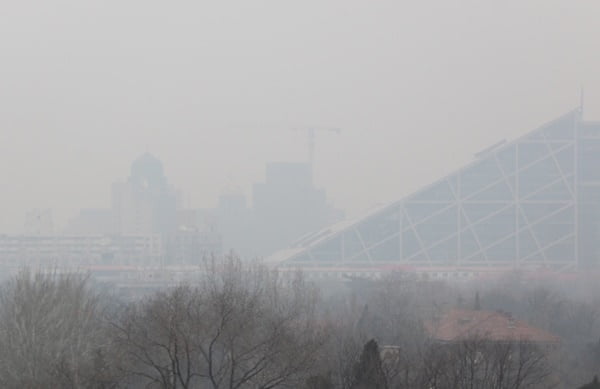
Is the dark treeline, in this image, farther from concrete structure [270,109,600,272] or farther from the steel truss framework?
the steel truss framework

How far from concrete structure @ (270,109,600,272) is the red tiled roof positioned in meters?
39.2

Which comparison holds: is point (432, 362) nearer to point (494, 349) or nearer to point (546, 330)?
point (494, 349)

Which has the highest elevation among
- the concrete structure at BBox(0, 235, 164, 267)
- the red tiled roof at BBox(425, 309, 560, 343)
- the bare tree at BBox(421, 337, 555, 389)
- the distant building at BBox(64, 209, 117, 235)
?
the distant building at BBox(64, 209, 117, 235)

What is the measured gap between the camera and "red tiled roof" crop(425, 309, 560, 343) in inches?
990

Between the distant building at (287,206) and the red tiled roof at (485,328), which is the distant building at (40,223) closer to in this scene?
the distant building at (287,206)

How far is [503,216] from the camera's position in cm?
6981

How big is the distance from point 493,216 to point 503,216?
0.56m

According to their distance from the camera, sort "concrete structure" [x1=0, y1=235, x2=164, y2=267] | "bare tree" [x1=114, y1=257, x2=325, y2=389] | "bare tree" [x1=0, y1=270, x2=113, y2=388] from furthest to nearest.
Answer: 1. "concrete structure" [x1=0, y1=235, x2=164, y2=267]
2. "bare tree" [x1=0, y1=270, x2=113, y2=388]
3. "bare tree" [x1=114, y1=257, x2=325, y2=389]

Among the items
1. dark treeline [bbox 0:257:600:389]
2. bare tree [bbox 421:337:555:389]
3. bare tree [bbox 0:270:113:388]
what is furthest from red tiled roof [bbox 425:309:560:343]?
bare tree [bbox 0:270:113:388]

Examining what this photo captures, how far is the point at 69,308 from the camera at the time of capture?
20188 millimetres

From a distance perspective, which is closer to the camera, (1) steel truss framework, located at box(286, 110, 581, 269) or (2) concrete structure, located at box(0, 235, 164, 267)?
(1) steel truss framework, located at box(286, 110, 581, 269)

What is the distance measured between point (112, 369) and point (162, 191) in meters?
92.0

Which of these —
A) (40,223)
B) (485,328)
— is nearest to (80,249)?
(40,223)

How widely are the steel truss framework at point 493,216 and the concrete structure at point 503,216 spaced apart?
0.05 metres
